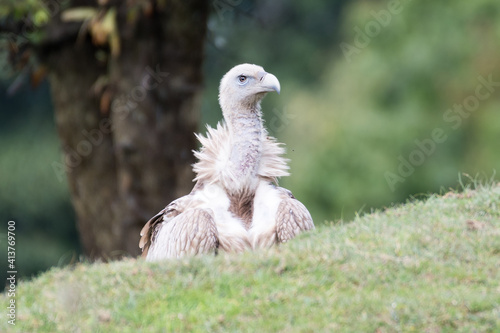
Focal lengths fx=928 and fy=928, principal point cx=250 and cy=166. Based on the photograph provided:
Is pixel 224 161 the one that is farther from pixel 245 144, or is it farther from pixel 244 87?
pixel 244 87

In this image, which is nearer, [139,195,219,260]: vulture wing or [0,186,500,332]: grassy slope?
[0,186,500,332]: grassy slope

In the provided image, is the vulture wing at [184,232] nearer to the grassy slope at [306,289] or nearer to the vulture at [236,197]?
the vulture at [236,197]

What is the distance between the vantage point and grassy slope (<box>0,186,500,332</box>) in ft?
20.3

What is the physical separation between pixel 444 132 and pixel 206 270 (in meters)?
15.3

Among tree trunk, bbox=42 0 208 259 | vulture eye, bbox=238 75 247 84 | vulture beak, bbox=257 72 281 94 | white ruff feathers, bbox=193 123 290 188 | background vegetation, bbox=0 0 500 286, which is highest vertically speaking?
background vegetation, bbox=0 0 500 286

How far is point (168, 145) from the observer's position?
13617 millimetres

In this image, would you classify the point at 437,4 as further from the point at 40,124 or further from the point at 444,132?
the point at 40,124

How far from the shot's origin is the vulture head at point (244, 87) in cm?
836

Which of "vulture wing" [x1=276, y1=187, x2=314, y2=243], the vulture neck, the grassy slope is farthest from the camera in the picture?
the vulture neck

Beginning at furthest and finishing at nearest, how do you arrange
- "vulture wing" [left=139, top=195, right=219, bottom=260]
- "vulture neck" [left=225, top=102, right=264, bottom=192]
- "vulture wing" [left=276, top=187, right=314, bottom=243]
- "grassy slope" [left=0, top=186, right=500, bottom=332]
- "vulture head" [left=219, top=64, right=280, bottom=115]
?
"vulture head" [left=219, top=64, right=280, bottom=115]
"vulture neck" [left=225, top=102, right=264, bottom=192]
"vulture wing" [left=276, top=187, right=314, bottom=243]
"vulture wing" [left=139, top=195, right=219, bottom=260]
"grassy slope" [left=0, top=186, right=500, bottom=332]

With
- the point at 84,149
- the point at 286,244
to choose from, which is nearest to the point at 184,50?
the point at 84,149

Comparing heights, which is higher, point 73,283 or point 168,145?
point 168,145

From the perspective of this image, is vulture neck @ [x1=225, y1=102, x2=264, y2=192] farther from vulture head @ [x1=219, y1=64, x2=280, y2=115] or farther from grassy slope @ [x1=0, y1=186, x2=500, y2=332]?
grassy slope @ [x1=0, y1=186, x2=500, y2=332]

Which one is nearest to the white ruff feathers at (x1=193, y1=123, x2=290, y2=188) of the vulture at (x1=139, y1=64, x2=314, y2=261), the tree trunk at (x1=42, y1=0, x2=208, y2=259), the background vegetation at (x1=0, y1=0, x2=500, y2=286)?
the vulture at (x1=139, y1=64, x2=314, y2=261)
